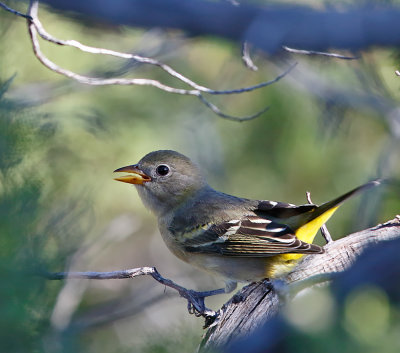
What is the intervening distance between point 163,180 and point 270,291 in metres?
1.20

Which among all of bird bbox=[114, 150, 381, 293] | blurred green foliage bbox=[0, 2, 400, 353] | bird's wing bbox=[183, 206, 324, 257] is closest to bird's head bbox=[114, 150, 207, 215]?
bird bbox=[114, 150, 381, 293]

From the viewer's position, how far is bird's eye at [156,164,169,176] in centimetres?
414

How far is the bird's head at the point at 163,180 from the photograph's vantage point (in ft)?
13.5

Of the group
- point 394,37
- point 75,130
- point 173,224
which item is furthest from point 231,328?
point 75,130

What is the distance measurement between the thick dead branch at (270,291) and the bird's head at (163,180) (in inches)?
36.1

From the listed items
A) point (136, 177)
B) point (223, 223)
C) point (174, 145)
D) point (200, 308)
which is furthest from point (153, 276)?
point (174, 145)

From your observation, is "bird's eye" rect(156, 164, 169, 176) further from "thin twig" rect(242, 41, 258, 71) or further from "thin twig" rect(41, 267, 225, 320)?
"thin twig" rect(242, 41, 258, 71)

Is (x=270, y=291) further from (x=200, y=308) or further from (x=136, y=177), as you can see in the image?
(x=136, y=177)

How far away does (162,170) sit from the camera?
13.6 ft

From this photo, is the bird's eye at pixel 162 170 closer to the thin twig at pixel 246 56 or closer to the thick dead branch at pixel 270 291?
the thick dead branch at pixel 270 291

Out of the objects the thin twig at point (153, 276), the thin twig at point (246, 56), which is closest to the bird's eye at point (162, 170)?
the thin twig at point (153, 276)

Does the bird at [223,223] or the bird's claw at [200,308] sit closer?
the bird's claw at [200,308]

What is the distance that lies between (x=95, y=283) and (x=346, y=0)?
4473 millimetres

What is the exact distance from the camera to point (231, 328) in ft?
10.4
